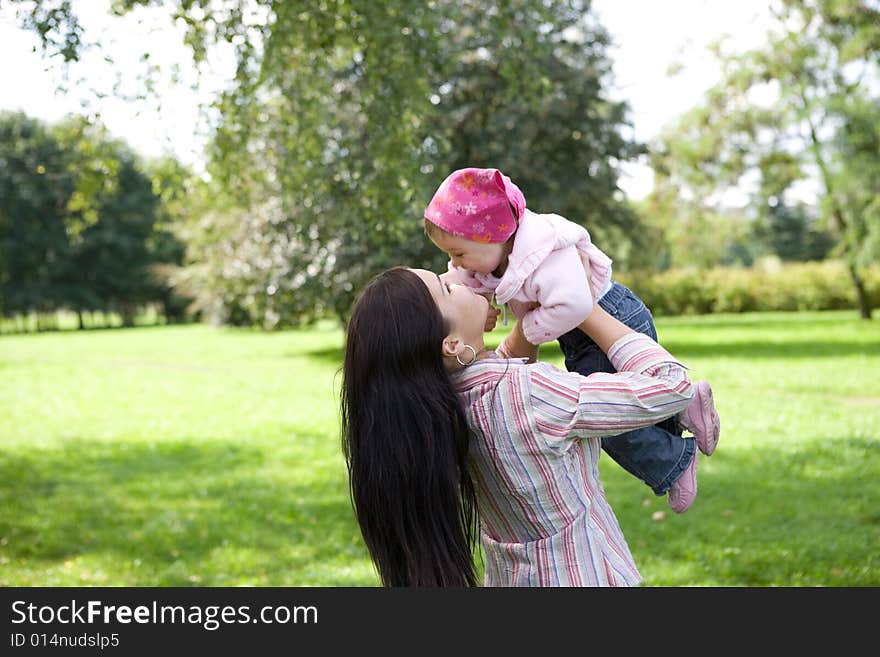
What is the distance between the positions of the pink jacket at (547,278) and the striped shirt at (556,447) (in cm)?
12

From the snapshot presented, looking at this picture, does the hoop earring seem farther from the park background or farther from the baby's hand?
the park background

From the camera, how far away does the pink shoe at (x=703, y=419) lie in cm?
230

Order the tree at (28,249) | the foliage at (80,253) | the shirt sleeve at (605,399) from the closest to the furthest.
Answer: the shirt sleeve at (605,399), the tree at (28,249), the foliage at (80,253)

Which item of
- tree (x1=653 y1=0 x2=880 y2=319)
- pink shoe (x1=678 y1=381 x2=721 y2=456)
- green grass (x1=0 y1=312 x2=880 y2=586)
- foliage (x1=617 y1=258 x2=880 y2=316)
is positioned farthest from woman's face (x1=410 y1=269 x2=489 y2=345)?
foliage (x1=617 y1=258 x2=880 y2=316)

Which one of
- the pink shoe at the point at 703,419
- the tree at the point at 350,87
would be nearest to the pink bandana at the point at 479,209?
the pink shoe at the point at 703,419

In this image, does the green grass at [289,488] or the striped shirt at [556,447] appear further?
the green grass at [289,488]

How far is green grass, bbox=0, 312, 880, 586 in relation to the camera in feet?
20.4

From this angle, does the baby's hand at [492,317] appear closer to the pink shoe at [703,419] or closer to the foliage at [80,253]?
the pink shoe at [703,419]

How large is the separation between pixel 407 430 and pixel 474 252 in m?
0.50

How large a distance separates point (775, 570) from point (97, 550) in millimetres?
4818

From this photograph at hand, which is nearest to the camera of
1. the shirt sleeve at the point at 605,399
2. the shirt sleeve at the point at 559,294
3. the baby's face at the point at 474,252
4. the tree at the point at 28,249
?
the shirt sleeve at the point at 605,399

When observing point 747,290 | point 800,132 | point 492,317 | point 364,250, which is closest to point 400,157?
point 492,317

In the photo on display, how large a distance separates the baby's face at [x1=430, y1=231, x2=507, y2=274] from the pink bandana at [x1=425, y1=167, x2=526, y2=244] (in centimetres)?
2
